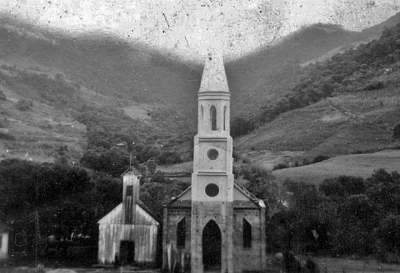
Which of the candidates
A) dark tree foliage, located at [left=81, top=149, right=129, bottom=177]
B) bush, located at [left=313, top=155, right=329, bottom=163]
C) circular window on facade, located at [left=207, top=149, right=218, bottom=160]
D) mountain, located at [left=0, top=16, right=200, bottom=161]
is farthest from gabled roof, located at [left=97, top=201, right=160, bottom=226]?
bush, located at [left=313, top=155, right=329, bottom=163]

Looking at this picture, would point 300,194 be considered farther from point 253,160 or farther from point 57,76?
point 57,76

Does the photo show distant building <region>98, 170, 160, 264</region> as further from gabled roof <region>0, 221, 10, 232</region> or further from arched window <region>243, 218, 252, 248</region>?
gabled roof <region>0, 221, 10, 232</region>

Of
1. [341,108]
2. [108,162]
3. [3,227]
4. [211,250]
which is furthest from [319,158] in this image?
[3,227]

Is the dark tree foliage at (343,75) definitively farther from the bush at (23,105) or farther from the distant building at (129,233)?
the distant building at (129,233)

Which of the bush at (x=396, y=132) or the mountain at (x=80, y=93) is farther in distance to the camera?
the mountain at (x=80, y=93)

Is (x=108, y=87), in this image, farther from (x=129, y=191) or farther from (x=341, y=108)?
(x=129, y=191)

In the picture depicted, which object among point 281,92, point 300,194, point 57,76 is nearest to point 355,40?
point 281,92

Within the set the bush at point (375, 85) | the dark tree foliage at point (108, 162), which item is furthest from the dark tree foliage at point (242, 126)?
the dark tree foliage at point (108, 162)
